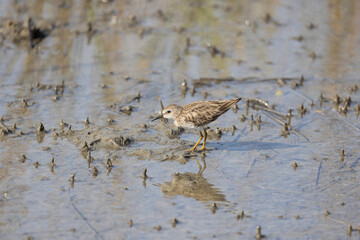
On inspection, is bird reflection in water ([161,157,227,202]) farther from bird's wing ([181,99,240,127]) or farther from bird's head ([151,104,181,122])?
bird's head ([151,104,181,122])

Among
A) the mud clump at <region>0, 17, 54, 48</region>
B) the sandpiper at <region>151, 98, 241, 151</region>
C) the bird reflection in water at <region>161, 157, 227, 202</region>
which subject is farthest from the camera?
the mud clump at <region>0, 17, 54, 48</region>

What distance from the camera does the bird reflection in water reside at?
7.75m

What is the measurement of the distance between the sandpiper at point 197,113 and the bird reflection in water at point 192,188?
950 millimetres

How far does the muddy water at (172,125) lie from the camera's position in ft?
23.5

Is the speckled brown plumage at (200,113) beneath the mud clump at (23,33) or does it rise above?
beneath

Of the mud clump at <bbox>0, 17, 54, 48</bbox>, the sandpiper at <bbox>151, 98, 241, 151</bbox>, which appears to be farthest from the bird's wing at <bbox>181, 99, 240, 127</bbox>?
the mud clump at <bbox>0, 17, 54, 48</bbox>

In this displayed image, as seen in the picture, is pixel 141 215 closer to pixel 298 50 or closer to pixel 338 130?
pixel 338 130

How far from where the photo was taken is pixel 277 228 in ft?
22.7

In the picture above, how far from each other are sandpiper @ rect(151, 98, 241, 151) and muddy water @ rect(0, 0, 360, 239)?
342 millimetres

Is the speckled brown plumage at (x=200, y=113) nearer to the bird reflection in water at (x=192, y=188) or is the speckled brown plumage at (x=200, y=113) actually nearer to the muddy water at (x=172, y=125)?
the muddy water at (x=172, y=125)

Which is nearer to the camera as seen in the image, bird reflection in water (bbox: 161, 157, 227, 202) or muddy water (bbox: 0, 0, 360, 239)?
muddy water (bbox: 0, 0, 360, 239)

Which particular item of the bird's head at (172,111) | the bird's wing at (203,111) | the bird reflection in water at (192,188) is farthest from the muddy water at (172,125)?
the bird's wing at (203,111)

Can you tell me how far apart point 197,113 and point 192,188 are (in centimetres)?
174

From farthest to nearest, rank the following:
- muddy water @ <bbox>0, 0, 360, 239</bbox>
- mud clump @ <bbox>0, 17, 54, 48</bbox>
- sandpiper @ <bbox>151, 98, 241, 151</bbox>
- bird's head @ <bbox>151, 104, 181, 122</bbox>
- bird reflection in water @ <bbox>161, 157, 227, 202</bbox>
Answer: mud clump @ <bbox>0, 17, 54, 48</bbox> < bird's head @ <bbox>151, 104, 181, 122</bbox> < sandpiper @ <bbox>151, 98, 241, 151</bbox> < bird reflection in water @ <bbox>161, 157, 227, 202</bbox> < muddy water @ <bbox>0, 0, 360, 239</bbox>
